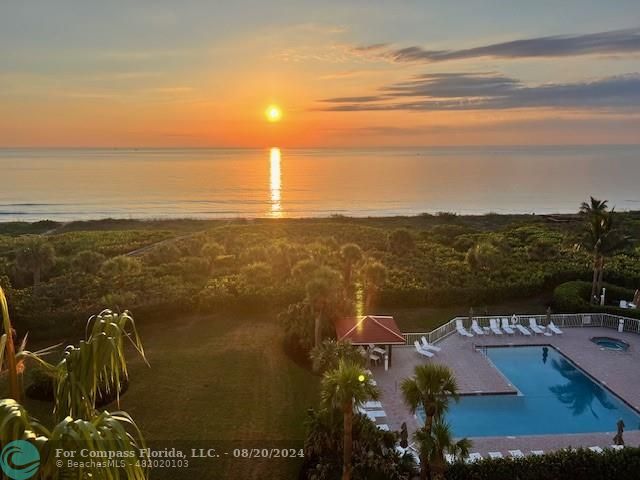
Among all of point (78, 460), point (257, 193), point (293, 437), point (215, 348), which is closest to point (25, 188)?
point (257, 193)

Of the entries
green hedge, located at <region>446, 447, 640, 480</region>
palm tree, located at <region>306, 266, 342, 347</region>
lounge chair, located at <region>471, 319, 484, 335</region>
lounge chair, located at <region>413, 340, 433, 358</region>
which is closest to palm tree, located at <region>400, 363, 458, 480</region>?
green hedge, located at <region>446, 447, 640, 480</region>

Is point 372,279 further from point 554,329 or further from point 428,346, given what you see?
point 554,329

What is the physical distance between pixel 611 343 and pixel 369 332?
10.4 meters

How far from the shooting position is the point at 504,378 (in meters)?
17.1

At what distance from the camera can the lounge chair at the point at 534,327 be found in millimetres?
20938

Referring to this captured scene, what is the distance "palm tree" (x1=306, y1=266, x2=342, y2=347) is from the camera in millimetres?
17203

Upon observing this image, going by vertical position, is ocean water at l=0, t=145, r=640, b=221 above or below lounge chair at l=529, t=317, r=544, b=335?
above

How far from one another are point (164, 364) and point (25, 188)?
101 meters

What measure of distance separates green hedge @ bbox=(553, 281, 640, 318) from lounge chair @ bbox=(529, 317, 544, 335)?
2.88 meters

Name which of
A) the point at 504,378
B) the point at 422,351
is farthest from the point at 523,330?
the point at 422,351

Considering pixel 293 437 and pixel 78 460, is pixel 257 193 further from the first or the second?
pixel 78 460

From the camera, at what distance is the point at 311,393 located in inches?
614

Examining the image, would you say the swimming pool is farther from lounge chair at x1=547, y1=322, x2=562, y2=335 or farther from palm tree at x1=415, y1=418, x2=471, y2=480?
palm tree at x1=415, y1=418, x2=471, y2=480

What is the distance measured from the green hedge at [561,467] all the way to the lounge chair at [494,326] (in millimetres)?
9193
